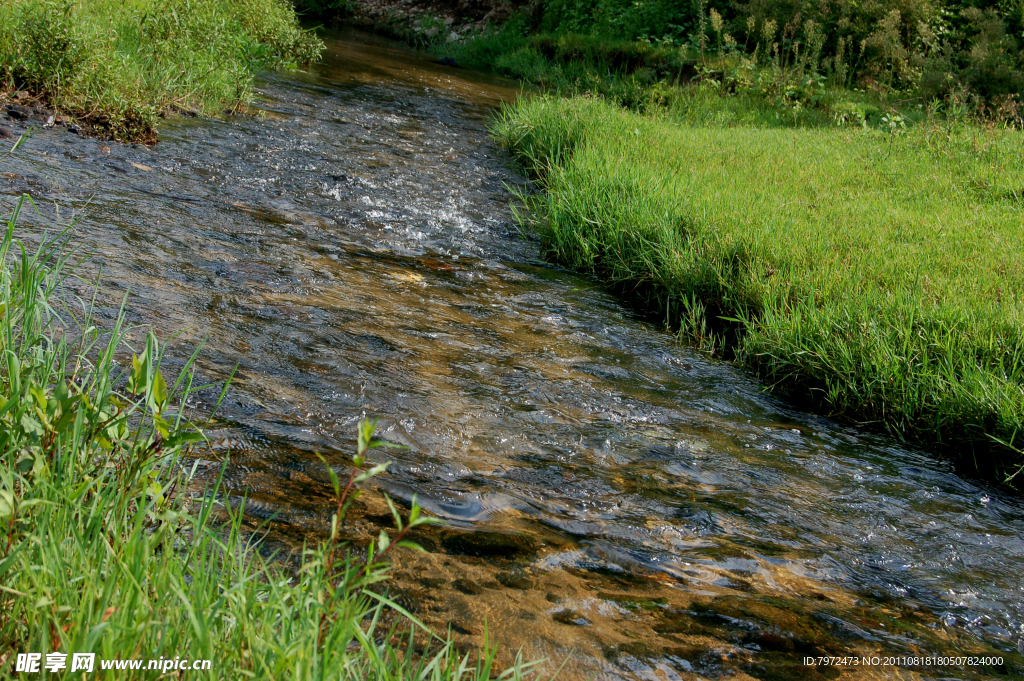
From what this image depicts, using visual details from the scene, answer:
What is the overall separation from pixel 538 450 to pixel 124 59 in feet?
21.4

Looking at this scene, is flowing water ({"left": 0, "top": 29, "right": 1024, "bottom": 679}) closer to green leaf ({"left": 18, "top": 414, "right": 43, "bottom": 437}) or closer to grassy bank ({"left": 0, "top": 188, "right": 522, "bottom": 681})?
grassy bank ({"left": 0, "top": 188, "right": 522, "bottom": 681})

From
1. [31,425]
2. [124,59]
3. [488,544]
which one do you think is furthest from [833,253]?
[124,59]

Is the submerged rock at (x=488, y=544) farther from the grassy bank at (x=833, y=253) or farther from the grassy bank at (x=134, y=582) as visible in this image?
the grassy bank at (x=833, y=253)

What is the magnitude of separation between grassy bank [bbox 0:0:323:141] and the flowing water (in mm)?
656

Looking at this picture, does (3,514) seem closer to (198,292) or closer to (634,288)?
(198,292)

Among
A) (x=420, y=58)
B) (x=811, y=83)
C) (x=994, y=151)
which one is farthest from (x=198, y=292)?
(x=420, y=58)

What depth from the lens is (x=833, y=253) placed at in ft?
18.5

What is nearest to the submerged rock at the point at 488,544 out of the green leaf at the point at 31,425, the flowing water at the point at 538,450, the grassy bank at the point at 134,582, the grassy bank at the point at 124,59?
the flowing water at the point at 538,450

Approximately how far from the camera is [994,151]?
8.53 metres

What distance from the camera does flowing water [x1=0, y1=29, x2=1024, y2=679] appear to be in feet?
8.46

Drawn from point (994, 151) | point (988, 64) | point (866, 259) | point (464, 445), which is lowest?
point (464, 445)

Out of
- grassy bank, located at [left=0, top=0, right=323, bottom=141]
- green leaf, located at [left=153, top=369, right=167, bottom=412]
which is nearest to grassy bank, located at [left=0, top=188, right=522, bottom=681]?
green leaf, located at [left=153, top=369, right=167, bottom=412]

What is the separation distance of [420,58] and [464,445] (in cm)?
1726

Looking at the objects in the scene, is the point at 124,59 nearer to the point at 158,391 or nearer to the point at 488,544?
the point at 158,391
